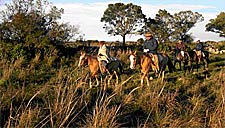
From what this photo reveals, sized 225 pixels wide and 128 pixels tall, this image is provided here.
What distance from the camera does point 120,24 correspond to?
55906 mm

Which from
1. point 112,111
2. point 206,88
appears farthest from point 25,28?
point 112,111

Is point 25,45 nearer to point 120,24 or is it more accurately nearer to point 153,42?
point 153,42

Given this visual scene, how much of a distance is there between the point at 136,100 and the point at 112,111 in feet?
7.18

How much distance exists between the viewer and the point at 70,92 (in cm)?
643

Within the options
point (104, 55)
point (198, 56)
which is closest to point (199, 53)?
point (198, 56)

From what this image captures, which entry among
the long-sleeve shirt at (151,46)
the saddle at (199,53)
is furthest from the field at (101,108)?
the saddle at (199,53)

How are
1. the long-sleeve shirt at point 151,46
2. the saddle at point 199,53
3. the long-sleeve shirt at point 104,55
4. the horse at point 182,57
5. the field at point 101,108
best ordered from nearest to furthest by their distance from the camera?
1. the field at point 101,108
2. the long-sleeve shirt at point 104,55
3. the long-sleeve shirt at point 151,46
4. the horse at point 182,57
5. the saddle at point 199,53

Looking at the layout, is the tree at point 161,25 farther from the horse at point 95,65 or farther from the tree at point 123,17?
the horse at point 95,65

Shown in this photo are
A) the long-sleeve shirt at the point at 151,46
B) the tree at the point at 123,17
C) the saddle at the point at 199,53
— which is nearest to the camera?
the long-sleeve shirt at the point at 151,46

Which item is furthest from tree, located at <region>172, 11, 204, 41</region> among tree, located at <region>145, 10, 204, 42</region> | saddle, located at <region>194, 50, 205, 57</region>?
saddle, located at <region>194, 50, 205, 57</region>

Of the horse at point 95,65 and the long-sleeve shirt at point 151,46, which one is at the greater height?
the long-sleeve shirt at point 151,46

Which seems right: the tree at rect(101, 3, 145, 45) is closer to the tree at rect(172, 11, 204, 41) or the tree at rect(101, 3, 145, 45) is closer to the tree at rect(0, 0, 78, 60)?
the tree at rect(172, 11, 204, 41)

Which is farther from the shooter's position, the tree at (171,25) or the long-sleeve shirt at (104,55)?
the tree at (171,25)

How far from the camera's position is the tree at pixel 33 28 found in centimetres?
2141
